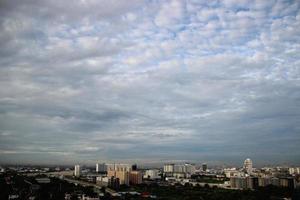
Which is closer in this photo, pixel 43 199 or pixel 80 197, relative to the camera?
pixel 43 199

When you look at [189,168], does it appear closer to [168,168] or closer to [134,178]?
[168,168]

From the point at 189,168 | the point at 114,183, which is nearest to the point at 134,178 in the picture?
the point at 114,183

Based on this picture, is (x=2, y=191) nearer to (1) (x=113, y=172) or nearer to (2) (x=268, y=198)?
(2) (x=268, y=198)

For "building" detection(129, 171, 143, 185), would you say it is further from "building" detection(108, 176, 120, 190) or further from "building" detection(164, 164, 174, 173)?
"building" detection(164, 164, 174, 173)

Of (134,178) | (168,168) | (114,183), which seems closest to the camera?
(114,183)

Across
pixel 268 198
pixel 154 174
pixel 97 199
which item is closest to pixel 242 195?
pixel 268 198

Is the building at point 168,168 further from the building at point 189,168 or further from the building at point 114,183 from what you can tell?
the building at point 114,183

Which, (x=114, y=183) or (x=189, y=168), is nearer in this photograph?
(x=114, y=183)

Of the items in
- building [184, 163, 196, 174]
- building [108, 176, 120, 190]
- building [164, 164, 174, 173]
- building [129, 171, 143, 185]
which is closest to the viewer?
building [108, 176, 120, 190]

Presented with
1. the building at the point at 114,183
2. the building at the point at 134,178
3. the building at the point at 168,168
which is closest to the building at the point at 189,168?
the building at the point at 168,168

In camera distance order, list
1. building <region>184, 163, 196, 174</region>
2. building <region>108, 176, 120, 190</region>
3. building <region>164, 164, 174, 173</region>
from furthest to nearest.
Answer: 1. building <region>164, 164, 174, 173</region>
2. building <region>184, 163, 196, 174</region>
3. building <region>108, 176, 120, 190</region>

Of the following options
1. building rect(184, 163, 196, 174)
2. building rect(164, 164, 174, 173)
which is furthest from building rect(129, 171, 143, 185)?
building rect(164, 164, 174, 173)
